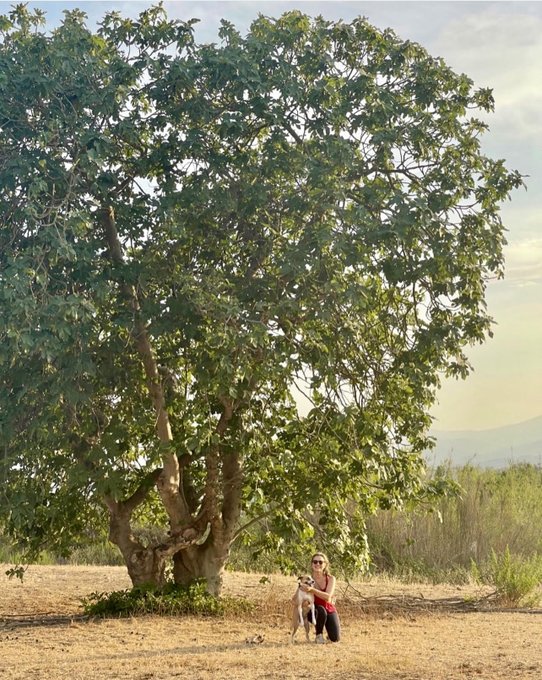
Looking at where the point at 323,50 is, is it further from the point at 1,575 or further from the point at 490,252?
the point at 1,575

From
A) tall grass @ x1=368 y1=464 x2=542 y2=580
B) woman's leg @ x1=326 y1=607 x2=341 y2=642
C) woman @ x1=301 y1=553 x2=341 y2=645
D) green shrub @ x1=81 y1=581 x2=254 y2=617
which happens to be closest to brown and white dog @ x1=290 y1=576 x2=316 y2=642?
woman @ x1=301 y1=553 x2=341 y2=645

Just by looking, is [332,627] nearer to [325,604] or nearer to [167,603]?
[325,604]

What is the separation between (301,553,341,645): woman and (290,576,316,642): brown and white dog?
0.05 m

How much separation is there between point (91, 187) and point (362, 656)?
18.2 feet

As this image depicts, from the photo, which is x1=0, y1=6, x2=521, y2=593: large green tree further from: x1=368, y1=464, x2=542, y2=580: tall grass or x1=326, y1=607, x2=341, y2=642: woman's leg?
x1=368, y1=464, x2=542, y2=580: tall grass

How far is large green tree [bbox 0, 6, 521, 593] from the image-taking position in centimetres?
1039

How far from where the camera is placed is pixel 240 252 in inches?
455

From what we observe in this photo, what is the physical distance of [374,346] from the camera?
11.8 metres

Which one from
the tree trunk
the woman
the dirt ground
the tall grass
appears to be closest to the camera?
the dirt ground

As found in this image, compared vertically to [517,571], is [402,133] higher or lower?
higher

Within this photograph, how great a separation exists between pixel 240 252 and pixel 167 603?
4469 mm

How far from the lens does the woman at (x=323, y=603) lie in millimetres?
10094

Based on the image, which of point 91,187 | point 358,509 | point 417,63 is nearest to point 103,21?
point 91,187

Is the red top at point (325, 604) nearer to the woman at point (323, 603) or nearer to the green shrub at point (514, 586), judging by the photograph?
the woman at point (323, 603)
